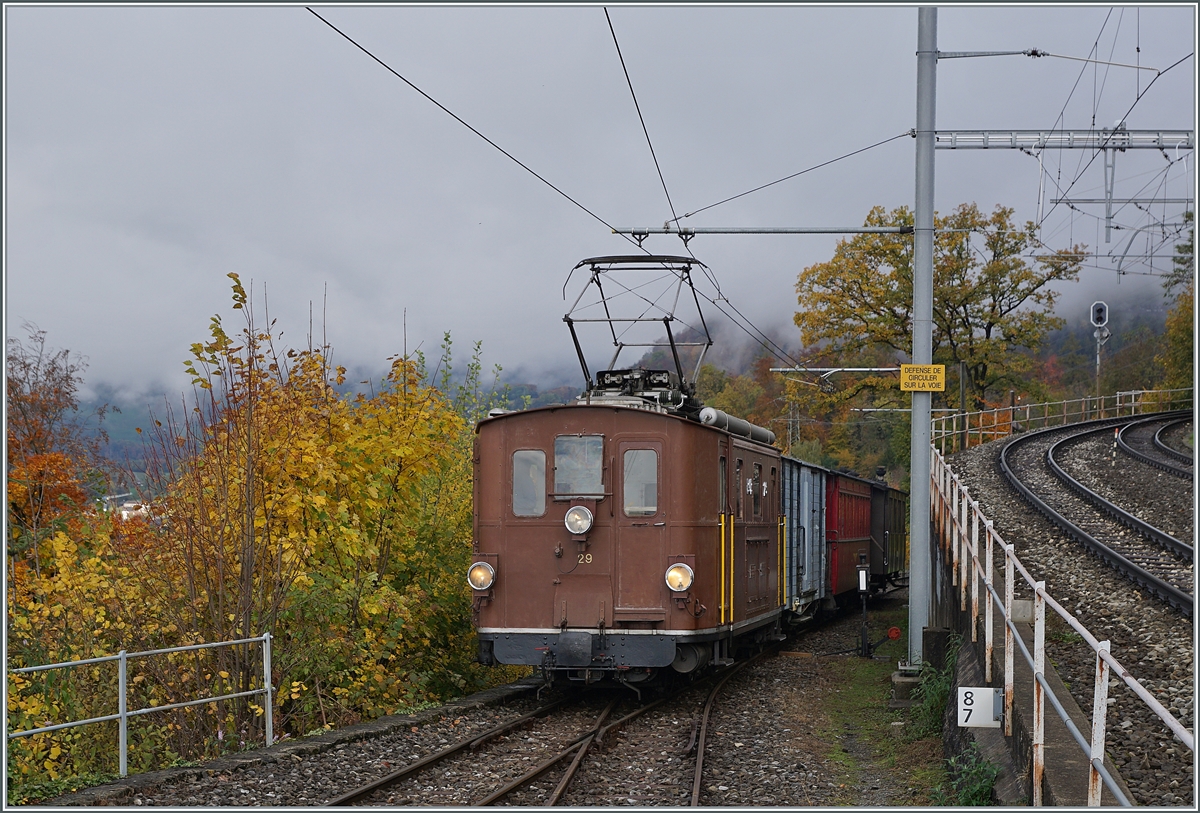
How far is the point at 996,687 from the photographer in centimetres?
876

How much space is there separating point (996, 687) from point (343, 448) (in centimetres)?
721

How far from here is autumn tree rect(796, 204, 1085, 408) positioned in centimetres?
4450

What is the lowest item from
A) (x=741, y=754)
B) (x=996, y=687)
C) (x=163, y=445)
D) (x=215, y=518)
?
(x=741, y=754)

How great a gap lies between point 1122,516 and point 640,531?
1040 cm

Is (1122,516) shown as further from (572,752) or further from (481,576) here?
(572,752)

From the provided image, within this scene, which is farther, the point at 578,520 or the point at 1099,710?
the point at 578,520

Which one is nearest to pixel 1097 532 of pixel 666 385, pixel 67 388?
pixel 666 385

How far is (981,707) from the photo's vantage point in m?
8.23

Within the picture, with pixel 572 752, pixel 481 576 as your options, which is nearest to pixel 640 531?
pixel 481 576

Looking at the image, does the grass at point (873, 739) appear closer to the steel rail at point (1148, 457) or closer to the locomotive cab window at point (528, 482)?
the locomotive cab window at point (528, 482)

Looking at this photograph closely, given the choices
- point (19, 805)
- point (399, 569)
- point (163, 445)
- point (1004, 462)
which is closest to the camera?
point (19, 805)

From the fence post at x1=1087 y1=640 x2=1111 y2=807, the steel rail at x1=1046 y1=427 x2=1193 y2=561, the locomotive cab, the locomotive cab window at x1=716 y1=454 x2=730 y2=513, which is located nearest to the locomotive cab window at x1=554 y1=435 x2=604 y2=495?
the locomotive cab

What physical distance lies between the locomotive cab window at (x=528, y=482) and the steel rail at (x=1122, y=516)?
853 cm

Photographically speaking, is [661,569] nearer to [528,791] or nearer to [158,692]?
[528,791]
